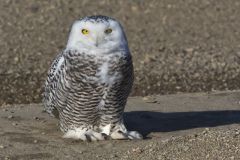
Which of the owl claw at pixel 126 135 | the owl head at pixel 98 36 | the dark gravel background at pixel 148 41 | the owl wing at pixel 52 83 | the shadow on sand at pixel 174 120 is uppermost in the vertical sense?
the owl head at pixel 98 36

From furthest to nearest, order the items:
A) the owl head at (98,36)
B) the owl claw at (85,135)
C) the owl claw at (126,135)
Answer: the owl claw at (126,135), the owl claw at (85,135), the owl head at (98,36)

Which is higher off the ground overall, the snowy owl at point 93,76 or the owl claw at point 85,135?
the snowy owl at point 93,76

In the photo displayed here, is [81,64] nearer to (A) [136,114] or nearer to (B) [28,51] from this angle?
(A) [136,114]

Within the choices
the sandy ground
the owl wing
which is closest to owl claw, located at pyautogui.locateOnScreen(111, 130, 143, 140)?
the sandy ground

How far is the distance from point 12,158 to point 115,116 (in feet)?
3.71

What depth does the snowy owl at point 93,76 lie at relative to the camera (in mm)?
7406

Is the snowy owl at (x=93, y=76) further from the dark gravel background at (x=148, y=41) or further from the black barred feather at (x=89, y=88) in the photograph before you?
the dark gravel background at (x=148, y=41)

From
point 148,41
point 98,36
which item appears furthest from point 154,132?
point 148,41

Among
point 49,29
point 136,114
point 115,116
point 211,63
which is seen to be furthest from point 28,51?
point 115,116

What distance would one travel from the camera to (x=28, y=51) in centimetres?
1432

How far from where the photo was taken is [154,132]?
841cm

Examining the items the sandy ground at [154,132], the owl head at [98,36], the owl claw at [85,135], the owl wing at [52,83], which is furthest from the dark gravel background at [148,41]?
the owl head at [98,36]

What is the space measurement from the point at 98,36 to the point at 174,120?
1.94 meters

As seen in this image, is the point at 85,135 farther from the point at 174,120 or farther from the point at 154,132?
the point at 174,120
